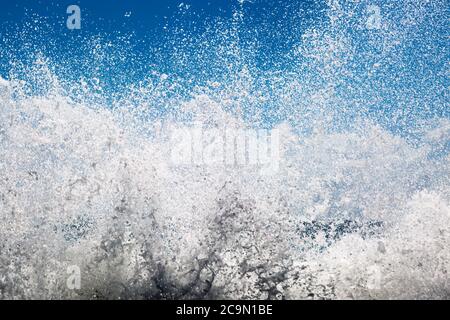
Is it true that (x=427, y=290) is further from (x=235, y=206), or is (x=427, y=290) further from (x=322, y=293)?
(x=235, y=206)

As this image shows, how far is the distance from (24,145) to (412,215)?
53.8ft

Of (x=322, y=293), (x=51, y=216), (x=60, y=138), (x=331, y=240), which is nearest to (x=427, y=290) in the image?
(x=322, y=293)

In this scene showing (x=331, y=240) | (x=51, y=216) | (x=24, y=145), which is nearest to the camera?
(x=51, y=216)

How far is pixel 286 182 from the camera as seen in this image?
1780 cm

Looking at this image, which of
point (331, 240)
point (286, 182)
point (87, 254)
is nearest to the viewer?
point (87, 254)

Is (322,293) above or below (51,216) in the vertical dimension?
below

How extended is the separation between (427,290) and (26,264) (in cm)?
1102

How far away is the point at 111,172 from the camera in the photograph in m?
14.9

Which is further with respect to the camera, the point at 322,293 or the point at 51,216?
the point at 51,216
